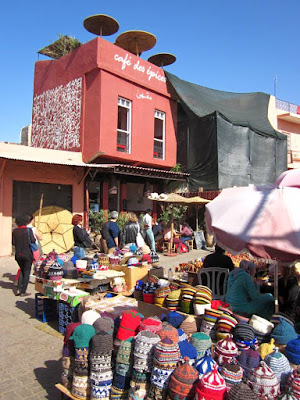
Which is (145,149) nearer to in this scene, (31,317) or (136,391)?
(31,317)

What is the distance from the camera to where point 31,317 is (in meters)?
5.70

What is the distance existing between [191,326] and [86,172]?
10.3m

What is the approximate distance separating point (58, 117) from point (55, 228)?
5.87 metres

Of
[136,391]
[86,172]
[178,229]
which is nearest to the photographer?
[136,391]

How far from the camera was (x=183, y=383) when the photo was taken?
245 centimetres

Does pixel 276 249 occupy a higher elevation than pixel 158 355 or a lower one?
higher

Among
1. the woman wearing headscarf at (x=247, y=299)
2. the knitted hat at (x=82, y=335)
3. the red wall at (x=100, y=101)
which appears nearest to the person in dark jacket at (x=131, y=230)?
the woman wearing headscarf at (x=247, y=299)

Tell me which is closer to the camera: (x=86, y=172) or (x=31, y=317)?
(x=31, y=317)

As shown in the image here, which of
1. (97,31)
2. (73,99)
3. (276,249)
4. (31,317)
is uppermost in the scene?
(97,31)

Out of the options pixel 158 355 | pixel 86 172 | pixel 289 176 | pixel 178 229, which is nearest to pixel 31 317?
pixel 158 355

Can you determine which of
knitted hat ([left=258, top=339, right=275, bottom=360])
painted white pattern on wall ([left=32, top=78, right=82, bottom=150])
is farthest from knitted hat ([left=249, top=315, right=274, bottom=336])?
painted white pattern on wall ([left=32, top=78, right=82, bottom=150])

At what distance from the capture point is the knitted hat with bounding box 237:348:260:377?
2613 mm

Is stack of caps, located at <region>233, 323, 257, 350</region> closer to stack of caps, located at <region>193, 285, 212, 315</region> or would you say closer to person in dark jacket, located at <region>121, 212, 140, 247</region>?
stack of caps, located at <region>193, 285, 212, 315</region>

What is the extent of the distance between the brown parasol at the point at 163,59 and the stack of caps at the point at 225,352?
1922cm
